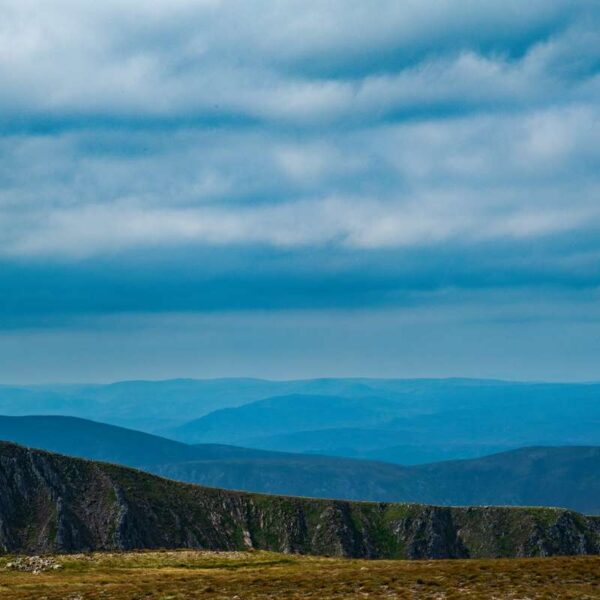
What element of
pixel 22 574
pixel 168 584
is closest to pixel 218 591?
pixel 168 584

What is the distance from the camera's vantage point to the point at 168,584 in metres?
62.0

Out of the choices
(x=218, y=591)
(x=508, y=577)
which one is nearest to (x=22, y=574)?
(x=218, y=591)

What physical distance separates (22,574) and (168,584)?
23987mm

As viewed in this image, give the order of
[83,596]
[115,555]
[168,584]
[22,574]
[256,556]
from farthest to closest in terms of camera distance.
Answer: [256,556] < [115,555] < [22,574] < [168,584] < [83,596]

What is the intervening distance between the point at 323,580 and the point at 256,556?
4483cm

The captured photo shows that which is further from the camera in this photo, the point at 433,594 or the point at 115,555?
the point at 115,555

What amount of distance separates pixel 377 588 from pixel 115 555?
46556mm

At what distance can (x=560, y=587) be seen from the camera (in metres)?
54.0

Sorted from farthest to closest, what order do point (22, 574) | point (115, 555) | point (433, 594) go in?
1. point (115, 555)
2. point (22, 574)
3. point (433, 594)

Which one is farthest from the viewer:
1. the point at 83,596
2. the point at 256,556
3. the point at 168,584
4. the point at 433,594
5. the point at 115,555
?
the point at 256,556

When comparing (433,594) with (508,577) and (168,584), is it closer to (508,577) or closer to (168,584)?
(508,577)

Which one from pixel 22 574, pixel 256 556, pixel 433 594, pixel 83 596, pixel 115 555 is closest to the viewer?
pixel 433 594

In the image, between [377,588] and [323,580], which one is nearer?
[377,588]

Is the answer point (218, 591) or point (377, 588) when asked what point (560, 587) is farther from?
point (218, 591)
